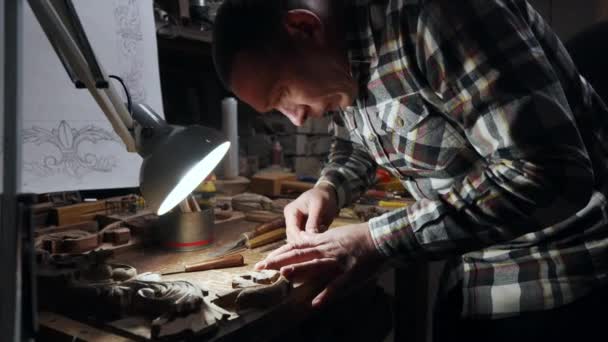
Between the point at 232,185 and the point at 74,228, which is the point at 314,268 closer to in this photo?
the point at 74,228

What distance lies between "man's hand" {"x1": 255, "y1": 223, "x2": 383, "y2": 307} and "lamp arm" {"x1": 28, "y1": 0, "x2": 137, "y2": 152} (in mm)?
363

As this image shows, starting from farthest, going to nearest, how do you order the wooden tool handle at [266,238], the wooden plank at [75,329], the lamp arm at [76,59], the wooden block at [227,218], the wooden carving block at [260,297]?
the wooden block at [227,218] < the wooden tool handle at [266,238] < the wooden carving block at [260,297] < the wooden plank at [75,329] < the lamp arm at [76,59]

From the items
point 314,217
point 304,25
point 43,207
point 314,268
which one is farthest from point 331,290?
point 43,207

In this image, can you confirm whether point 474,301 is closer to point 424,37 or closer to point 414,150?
point 414,150

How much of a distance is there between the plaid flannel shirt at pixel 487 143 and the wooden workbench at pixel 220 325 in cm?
20

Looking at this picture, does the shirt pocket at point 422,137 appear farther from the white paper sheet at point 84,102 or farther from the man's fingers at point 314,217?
the white paper sheet at point 84,102

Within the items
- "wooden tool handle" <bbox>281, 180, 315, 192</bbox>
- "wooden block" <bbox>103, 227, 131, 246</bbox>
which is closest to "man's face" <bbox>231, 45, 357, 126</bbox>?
"wooden block" <bbox>103, 227, 131, 246</bbox>

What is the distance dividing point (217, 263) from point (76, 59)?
0.49 m

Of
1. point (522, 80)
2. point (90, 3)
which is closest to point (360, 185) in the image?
point (522, 80)

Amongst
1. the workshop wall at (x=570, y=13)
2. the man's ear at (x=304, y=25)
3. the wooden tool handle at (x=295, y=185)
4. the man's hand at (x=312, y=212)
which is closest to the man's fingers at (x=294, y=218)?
the man's hand at (x=312, y=212)

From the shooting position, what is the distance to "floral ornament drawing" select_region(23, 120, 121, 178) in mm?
1165

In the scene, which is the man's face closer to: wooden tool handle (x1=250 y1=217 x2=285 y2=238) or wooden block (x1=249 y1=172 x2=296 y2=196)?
wooden tool handle (x1=250 y1=217 x2=285 y2=238)

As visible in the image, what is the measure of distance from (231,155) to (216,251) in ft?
2.58

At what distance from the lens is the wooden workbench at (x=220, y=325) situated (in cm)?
67
